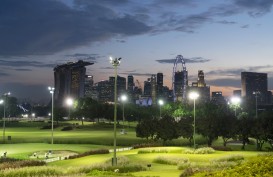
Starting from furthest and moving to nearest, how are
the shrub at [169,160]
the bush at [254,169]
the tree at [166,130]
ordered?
the tree at [166,130]
the shrub at [169,160]
the bush at [254,169]

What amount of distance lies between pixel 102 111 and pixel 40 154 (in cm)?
11010

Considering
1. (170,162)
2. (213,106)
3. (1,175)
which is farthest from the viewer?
(213,106)

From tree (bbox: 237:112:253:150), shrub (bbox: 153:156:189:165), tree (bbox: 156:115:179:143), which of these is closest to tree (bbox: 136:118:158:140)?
tree (bbox: 156:115:179:143)

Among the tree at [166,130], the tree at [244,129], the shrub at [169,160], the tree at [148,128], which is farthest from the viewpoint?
the tree at [148,128]

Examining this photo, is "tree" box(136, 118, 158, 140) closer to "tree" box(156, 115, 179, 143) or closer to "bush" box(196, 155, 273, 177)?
"tree" box(156, 115, 179, 143)

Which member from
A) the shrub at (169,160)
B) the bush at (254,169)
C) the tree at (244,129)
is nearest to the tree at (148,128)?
the tree at (244,129)

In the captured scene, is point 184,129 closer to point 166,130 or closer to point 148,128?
point 166,130

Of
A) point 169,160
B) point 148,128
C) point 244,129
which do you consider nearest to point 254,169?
point 169,160

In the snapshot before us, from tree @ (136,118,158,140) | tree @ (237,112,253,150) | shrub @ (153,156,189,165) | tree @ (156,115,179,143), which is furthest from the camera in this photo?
tree @ (136,118,158,140)

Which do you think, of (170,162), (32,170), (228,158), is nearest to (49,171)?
(32,170)

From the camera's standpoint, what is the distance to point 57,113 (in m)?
165

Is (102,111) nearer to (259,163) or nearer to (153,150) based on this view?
(153,150)

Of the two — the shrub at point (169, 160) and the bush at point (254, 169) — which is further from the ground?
the bush at point (254, 169)

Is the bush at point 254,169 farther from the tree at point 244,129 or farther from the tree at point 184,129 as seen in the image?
the tree at point 184,129
